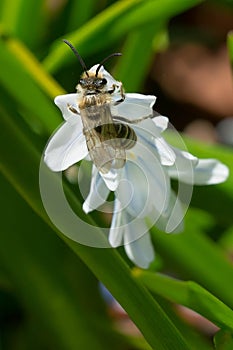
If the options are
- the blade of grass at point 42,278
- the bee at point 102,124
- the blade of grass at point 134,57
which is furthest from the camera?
the blade of grass at point 134,57

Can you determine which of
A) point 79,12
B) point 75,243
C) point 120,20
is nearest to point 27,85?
point 120,20

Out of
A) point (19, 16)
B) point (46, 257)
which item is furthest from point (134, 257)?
point (19, 16)

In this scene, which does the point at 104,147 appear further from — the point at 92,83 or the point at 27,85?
the point at 27,85

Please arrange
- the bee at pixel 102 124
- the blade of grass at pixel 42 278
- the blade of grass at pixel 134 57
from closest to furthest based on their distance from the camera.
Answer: the bee at pixel 102 124, the blade of grass at pixel 42 278, the blade of grass at pixel 134 57

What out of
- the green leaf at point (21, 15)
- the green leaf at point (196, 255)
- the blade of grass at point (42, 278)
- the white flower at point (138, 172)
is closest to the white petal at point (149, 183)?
the white flower at point (138, 172)

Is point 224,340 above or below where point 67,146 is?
below

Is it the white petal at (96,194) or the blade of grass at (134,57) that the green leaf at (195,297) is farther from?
the blade of grass at (134,57)

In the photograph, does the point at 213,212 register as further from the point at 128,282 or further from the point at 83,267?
the point at 83,267
